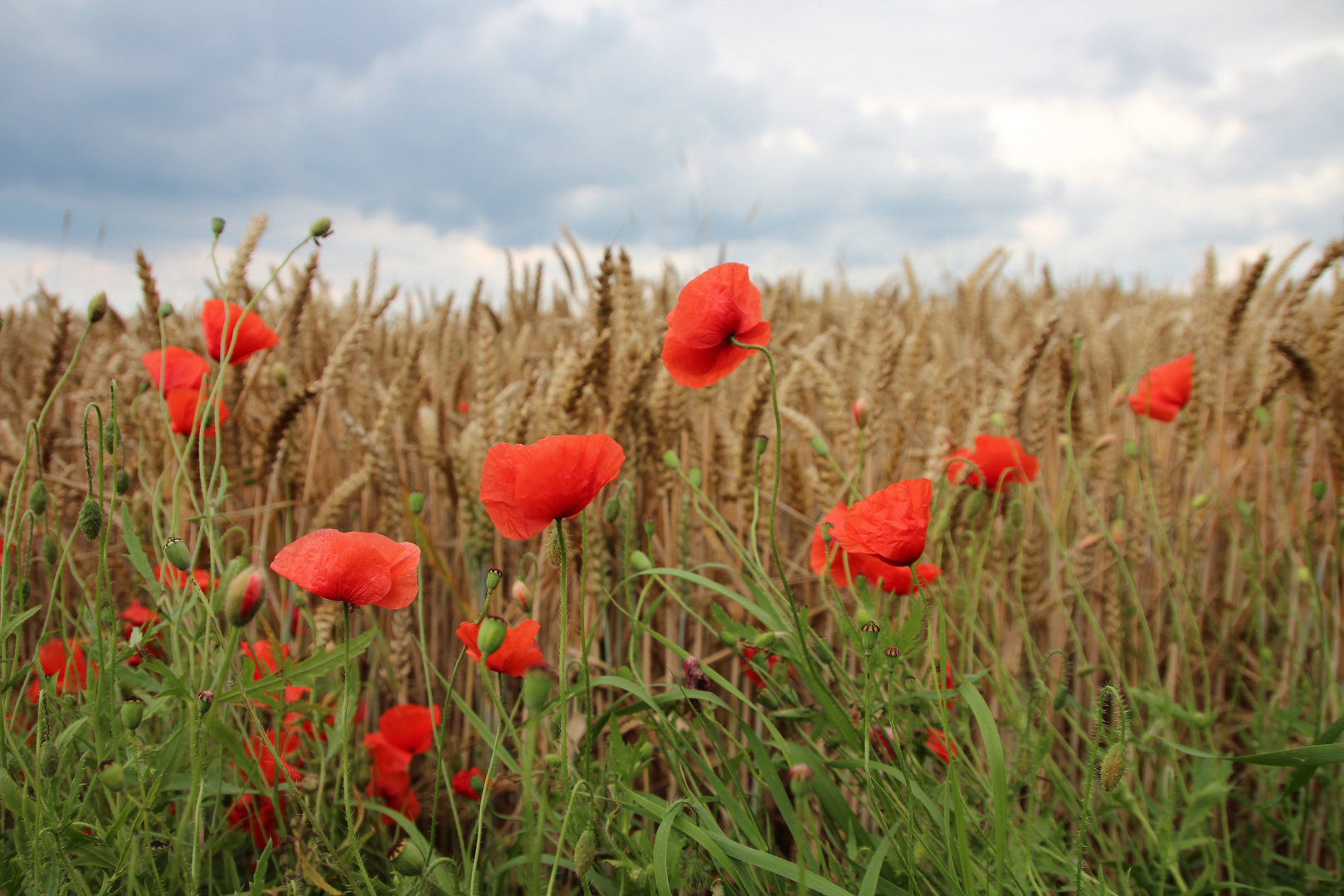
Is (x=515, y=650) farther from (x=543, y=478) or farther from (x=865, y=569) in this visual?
(x=865, y=569)

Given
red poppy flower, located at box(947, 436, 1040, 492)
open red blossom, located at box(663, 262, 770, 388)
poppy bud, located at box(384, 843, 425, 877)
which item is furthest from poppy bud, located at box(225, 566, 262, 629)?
red poppy flower, located at box(947, 436, 1040, 492)

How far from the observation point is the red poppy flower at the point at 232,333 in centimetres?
91

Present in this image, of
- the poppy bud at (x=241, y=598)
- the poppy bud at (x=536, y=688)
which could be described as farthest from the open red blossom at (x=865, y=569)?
the poppy bud at (x=241, y=598)

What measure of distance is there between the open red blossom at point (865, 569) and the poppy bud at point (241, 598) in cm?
51

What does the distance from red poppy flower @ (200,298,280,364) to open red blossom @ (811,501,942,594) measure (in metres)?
0.71

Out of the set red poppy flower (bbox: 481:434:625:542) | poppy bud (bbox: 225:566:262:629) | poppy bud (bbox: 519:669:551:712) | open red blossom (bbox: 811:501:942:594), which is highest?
red poppy flower (bbox: 481:434:625:542)

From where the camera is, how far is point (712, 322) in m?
0.67

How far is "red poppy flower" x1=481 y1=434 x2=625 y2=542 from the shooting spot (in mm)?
548

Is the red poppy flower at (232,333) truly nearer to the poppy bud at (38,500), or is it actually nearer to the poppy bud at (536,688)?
the poppy bud at (38,500)

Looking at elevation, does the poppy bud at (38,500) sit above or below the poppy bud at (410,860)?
above

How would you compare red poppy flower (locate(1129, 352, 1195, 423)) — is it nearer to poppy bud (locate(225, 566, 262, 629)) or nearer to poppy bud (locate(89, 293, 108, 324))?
poppy bud (locate(225, 566, 262, 629))

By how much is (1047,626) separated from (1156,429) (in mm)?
695

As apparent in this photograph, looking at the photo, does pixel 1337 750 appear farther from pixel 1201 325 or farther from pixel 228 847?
pixel 1201 325

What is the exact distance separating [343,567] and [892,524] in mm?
440
